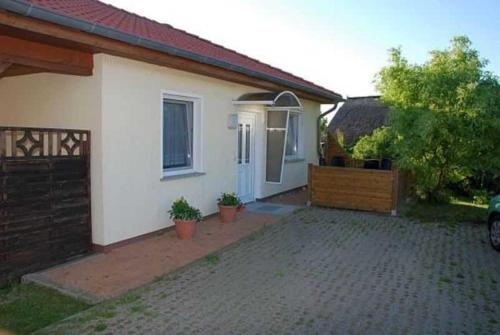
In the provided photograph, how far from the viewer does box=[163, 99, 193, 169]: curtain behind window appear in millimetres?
8305

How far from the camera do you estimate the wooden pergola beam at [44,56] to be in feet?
17.8

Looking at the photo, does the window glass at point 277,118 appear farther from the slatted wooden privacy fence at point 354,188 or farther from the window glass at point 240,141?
the slatted wooden privacy fence at point 354,188

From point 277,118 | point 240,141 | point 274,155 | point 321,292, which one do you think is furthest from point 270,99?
point 321,292

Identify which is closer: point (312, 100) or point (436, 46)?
point (436, 46)

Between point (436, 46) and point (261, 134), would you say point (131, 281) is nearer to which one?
point (261, 134)

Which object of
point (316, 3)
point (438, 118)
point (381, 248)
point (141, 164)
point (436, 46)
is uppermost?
point (316, 3)

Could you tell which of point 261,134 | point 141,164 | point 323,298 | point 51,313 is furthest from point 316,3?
point 51,313

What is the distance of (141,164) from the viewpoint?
7453 millimetres

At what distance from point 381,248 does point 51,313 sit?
5478mm

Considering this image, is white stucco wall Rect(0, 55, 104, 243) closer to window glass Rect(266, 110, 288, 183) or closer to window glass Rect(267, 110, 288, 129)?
window glass Rect(266, 110, 288, 183)

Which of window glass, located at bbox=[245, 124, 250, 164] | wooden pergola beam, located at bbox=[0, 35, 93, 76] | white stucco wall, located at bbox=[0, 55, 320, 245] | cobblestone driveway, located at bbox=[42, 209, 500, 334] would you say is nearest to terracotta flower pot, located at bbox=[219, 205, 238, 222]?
white stucco wall, located at bbox=[0, 55, 320, 245]

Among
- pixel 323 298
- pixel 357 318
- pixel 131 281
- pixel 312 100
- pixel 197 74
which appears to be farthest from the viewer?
pixel 312 100

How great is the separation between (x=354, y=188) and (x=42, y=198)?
25.2ft

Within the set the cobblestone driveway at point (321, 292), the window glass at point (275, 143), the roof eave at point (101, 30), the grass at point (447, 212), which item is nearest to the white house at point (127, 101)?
the roof eave at point (101, 30)
